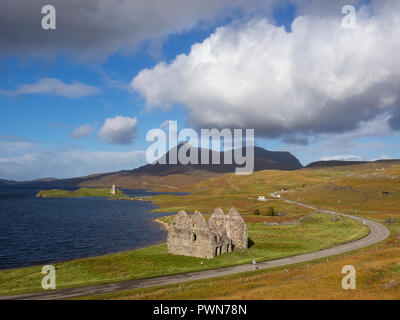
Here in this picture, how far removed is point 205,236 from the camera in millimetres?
63844

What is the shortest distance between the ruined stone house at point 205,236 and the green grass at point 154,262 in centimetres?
190

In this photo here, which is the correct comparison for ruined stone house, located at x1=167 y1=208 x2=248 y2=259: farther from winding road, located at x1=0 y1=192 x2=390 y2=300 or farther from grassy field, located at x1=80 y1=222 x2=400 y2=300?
grassy field, located at x1=80 y1=222 x2=400 y2=300

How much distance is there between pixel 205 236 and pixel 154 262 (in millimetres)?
12001

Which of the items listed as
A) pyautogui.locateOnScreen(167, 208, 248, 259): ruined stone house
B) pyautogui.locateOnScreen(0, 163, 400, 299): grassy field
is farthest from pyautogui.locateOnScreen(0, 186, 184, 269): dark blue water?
pyautogui.locateOnScreen(167, 208, 248, 259): ruined stone house

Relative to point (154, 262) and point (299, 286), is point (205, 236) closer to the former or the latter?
point (154, 262)

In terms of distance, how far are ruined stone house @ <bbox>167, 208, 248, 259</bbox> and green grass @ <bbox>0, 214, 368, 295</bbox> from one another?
1.90m

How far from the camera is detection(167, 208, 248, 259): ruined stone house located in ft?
208

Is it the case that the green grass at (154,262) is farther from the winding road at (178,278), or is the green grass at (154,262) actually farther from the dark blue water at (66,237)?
the dark blue water at (66,237)

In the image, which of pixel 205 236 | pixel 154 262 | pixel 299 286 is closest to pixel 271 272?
pixel 299 286

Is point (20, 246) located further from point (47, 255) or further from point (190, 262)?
point (190, 262)

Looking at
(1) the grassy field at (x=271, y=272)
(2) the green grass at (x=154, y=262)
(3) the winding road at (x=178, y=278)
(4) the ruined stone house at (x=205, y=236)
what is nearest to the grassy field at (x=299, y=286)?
(1) the grassy field at (x=271, y=272)

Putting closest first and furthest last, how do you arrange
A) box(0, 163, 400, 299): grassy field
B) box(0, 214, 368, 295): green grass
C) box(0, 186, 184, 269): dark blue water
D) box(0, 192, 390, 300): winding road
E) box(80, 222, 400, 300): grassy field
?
box(80, 222, 400, 300): grassy field
box(0, 163, 400, 299): grassy field
box(0, 192, 390, 300): winding road
box(0, 214, 368, 295): green grass
box(0, 186, 184, 269): dark blue water
